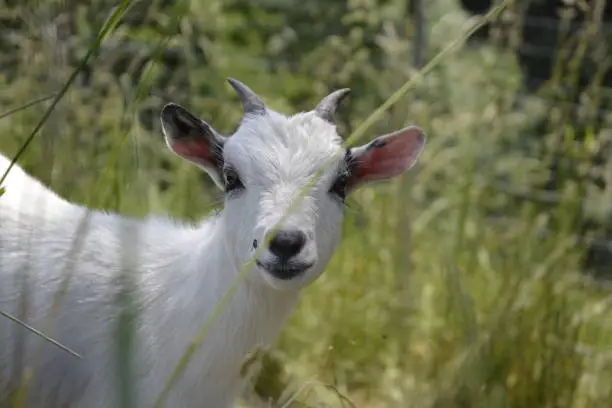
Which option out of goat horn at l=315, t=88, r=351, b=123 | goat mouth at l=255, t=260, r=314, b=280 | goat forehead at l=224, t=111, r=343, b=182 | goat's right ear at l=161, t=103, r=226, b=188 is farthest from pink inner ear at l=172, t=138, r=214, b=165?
goat mouth at l=255, t=260, r=314, b=280

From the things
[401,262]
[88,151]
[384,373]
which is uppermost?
[88,151]

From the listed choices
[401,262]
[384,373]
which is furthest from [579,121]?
[384,373]

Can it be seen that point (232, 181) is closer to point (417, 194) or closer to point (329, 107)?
point (329, 107)

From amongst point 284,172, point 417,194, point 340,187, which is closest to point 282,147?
point 284,172

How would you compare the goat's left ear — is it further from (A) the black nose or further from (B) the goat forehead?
(A) the black nose

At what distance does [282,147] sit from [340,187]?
0.20 meters

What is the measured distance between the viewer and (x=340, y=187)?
2.85 meters

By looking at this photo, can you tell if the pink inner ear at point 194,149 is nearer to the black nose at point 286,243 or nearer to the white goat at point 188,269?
the white goat at point 188,269

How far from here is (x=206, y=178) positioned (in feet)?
19.7

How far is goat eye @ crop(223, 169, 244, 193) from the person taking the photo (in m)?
2.81

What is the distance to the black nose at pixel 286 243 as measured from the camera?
2541mm

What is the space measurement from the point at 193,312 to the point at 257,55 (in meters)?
3.87

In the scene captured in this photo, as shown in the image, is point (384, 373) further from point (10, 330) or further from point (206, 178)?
point (206, 178)

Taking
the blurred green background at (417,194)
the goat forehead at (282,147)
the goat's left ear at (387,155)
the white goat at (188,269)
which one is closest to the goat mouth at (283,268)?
the white goat at (188,269)
